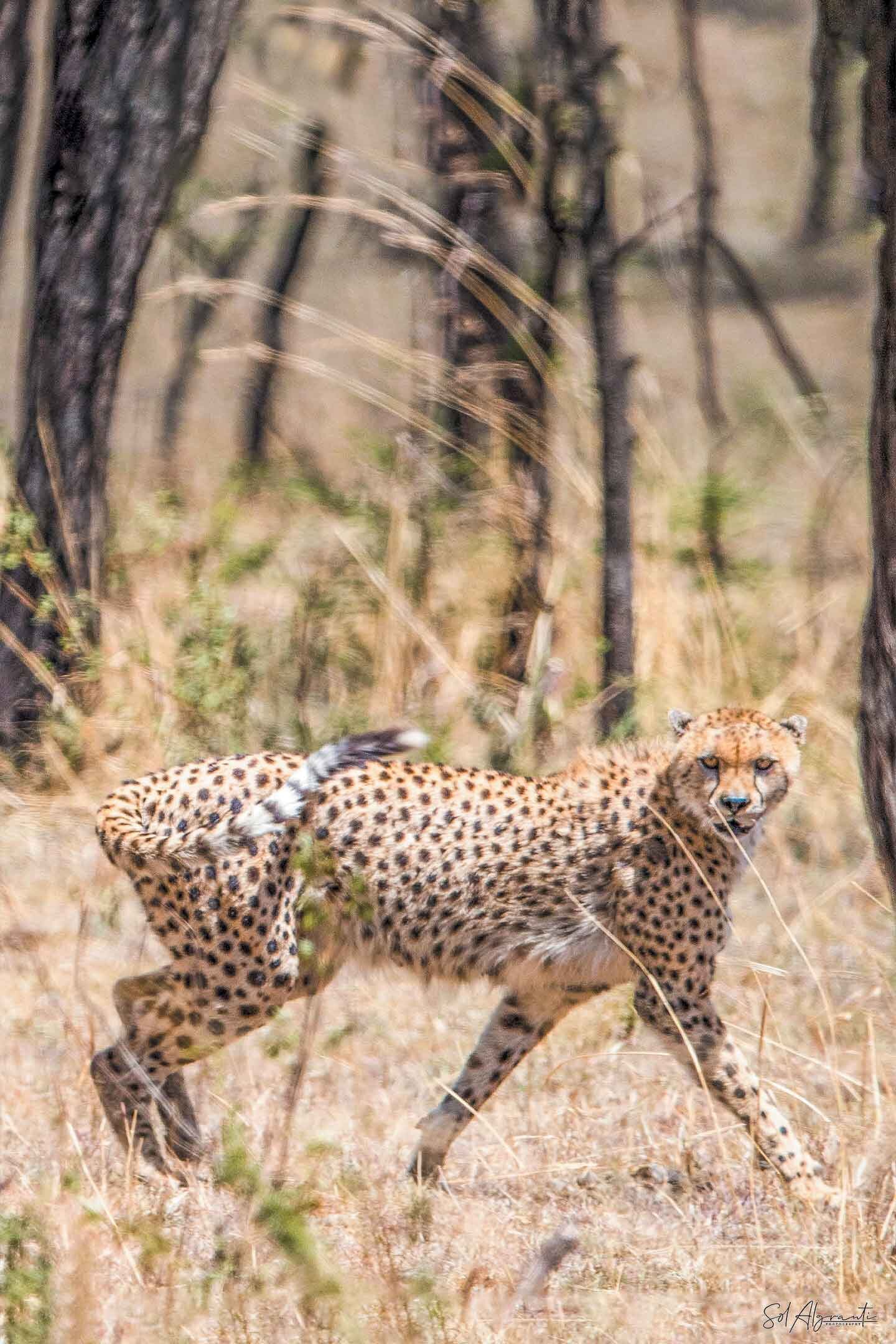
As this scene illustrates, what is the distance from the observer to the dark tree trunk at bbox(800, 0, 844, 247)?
14.1 ft

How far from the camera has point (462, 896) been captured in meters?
3.75

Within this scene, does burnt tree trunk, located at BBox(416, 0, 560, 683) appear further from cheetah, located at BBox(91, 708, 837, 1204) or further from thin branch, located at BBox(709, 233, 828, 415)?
cheetah, located at BBox(91, 708, 837, 1204)

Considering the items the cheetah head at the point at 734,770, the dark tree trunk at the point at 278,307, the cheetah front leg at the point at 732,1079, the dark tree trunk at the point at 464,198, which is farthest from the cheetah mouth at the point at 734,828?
the dark tree trunk at the point at 278,307

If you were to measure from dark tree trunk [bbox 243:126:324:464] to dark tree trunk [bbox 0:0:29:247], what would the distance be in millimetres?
1338

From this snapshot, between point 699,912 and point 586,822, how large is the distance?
306 mm

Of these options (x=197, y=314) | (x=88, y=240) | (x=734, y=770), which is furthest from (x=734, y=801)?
(x=197, y=314)

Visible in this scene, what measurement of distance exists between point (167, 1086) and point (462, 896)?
2.31 feet

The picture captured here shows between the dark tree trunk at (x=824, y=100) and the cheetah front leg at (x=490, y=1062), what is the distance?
2.25 metres

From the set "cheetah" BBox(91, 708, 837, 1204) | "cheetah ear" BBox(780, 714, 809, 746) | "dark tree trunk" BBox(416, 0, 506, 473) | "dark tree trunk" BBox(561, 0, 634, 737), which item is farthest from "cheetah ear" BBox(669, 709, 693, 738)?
"dark tree trunk" BBox(416, 0, 506, 473)

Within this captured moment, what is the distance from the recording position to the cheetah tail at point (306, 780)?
312cm

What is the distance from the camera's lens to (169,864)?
3.48 meters

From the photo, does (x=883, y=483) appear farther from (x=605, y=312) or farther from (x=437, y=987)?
(x=605, y=312)

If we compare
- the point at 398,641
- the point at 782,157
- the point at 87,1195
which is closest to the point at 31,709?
the point at 398,641

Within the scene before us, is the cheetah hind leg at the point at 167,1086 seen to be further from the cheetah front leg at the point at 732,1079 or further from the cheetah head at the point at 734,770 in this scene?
the cheetah head at the point at 734,770
